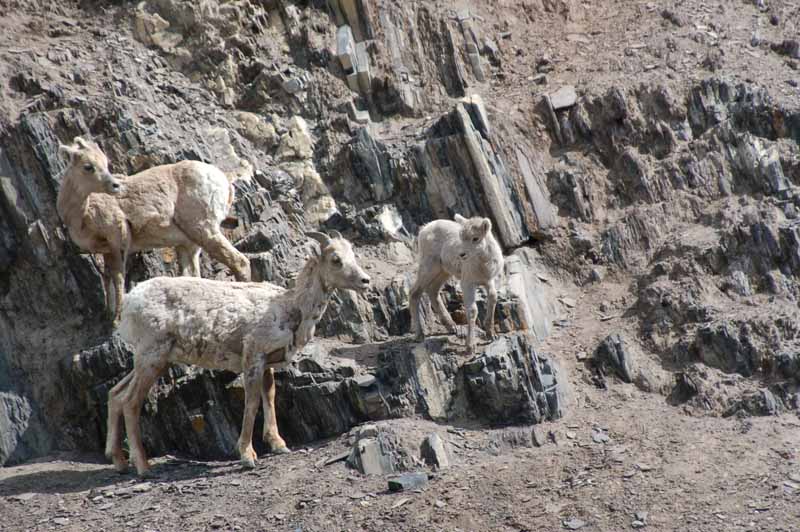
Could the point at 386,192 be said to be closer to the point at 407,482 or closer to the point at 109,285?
the point at 109,285

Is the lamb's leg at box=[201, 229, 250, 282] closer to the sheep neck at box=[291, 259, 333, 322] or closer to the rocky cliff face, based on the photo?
the rocky cliff face

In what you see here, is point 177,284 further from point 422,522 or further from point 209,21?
point 209,21

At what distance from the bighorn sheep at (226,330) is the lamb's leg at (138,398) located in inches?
0.5

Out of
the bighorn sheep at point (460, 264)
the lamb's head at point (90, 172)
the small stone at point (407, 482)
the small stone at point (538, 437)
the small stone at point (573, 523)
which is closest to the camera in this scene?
the small stone at point (573, 523)

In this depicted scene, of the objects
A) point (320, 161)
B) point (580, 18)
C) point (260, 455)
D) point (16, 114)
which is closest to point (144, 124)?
point (16, 114)

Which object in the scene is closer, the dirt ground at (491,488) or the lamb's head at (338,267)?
the dirt ground at (491,488)

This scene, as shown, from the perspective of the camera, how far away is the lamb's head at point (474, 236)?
14.1m

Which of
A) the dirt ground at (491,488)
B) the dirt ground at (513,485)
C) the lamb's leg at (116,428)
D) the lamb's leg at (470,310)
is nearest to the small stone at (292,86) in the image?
the lamb's leg at (470,310)

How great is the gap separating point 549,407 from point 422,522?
3.01 m

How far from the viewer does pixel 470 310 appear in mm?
14273

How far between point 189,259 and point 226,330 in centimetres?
267

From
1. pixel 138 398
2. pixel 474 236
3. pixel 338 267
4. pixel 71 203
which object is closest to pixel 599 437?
pixel 474 236

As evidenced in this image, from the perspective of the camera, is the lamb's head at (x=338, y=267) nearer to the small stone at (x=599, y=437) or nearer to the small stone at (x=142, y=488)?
the small stone at (x=142, y=488)

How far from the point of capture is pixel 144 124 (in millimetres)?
17312
